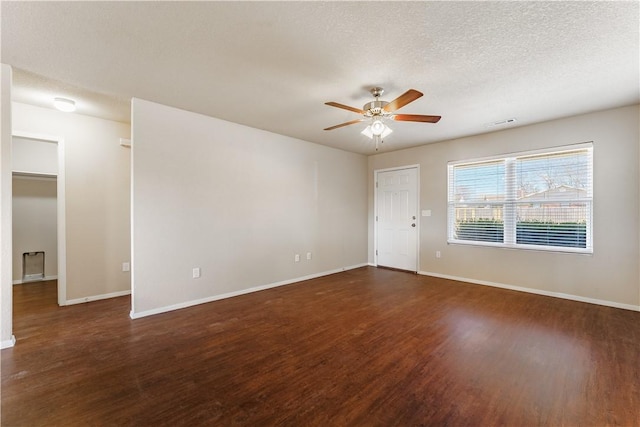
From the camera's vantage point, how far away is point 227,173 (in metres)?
3.94

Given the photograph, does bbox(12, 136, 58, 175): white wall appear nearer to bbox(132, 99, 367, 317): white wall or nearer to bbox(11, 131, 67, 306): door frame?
bbox(11, 131, 67, 306): door frame

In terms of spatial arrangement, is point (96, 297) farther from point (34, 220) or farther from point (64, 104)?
point (64, 104)

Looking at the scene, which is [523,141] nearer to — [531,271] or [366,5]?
[531,271]

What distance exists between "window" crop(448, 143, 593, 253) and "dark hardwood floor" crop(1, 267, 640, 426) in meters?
0.97

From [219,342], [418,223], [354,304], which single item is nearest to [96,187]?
[219,342]

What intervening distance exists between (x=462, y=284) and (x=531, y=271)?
99 centimetres

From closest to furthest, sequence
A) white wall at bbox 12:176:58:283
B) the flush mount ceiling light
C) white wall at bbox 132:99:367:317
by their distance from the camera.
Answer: the flush mount ceiling light → white wall at bbox 132:99:367:317 → white wall at bbox 12:176:58:283

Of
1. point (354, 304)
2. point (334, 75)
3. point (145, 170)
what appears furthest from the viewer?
point (354, 304)

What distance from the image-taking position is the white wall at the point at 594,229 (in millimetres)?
3348

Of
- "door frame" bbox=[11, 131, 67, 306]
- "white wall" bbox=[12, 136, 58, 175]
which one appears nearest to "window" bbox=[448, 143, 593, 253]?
"door frame" bbox=[11, 131, 67, 306]

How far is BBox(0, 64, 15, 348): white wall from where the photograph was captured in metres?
2.41

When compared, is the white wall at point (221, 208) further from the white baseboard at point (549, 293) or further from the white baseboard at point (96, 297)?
the white baseboard at point (549, 293)

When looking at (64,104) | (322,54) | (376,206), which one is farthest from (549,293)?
(64,104)

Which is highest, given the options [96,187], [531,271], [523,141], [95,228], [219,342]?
[523,141]
